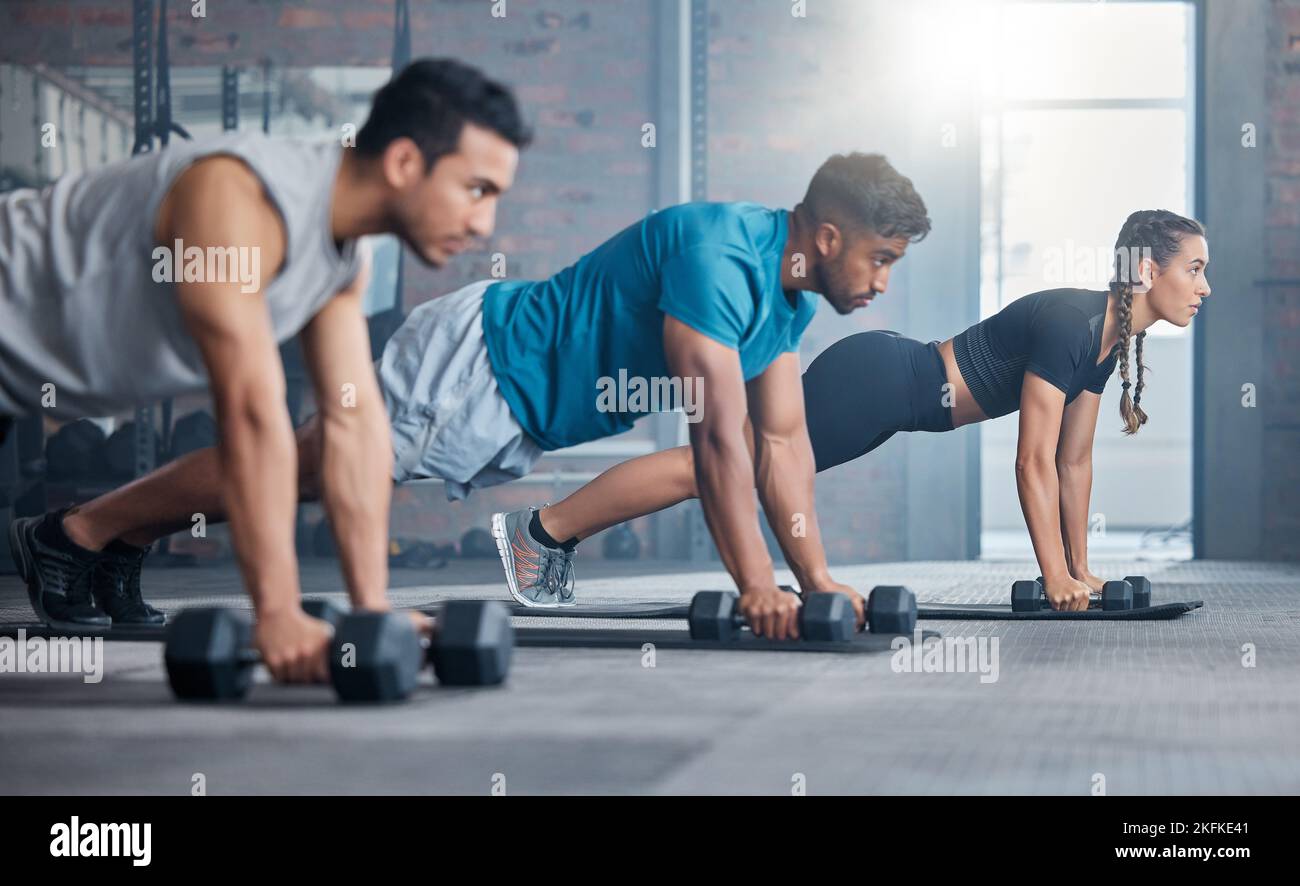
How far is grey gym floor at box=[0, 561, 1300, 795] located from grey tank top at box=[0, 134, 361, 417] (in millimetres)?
407

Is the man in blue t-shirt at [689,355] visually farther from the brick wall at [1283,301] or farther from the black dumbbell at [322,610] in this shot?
the brick wall at [1283,301]

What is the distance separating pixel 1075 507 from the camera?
324cm

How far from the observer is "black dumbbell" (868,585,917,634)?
94.9 inches

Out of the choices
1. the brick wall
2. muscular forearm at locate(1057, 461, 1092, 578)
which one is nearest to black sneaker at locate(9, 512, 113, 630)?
muscular forearm at locate(1057, 461, 1092, 578)

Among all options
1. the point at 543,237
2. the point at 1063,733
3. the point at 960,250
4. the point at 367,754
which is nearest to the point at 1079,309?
the point at 1063,733

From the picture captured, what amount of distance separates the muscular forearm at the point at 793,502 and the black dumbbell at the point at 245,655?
99cm

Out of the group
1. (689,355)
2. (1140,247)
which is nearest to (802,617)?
(689,355)

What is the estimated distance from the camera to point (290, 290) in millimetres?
1678

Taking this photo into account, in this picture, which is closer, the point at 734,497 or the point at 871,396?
the point at 734,497

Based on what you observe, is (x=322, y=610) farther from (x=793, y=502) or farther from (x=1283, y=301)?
(x=1283, y=301)

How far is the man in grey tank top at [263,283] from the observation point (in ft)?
5.14

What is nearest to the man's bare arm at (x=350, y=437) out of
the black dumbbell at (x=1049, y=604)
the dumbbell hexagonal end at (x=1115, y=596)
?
the black dumbbell at (x=1049, y=604)

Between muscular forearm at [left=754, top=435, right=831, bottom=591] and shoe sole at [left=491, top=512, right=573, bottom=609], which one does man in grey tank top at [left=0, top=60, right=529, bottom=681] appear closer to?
muscular forearm at [left=754, top=435, right=831, bottom=591]

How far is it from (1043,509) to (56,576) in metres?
1.86
